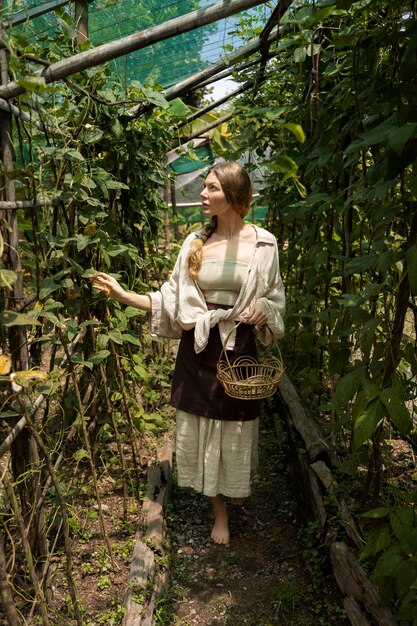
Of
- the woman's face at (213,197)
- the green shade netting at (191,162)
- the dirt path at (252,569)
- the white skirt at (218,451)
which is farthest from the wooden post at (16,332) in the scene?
the green shade netting at (191,162)

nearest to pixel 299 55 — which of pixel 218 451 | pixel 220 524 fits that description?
pixel 218 451

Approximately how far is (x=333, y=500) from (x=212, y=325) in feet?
2.76

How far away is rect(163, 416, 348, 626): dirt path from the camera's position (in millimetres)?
2279

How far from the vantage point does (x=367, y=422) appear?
1736mm

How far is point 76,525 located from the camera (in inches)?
99.7

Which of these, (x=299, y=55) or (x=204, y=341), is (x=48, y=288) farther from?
(x=299, y=55)

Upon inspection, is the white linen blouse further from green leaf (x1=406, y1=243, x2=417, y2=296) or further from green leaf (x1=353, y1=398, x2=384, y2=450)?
green leaf (x1=406, y1=243, x2=417, y2=296)

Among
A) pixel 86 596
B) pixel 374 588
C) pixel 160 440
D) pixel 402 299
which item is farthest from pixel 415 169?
pixel 160 440

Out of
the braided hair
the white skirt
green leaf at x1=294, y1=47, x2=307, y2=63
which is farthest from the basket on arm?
green leaf at x1=294, y1=47, x2=307, y2=63

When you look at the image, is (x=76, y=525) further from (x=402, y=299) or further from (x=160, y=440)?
(x=402, y=299)

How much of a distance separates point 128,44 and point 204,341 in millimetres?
1183

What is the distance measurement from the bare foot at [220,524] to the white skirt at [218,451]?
63 millimetres

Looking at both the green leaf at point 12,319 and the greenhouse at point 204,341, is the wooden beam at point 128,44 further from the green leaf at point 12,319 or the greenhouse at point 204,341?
the green leaf at point 12,319

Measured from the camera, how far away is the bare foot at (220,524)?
2.72 m
